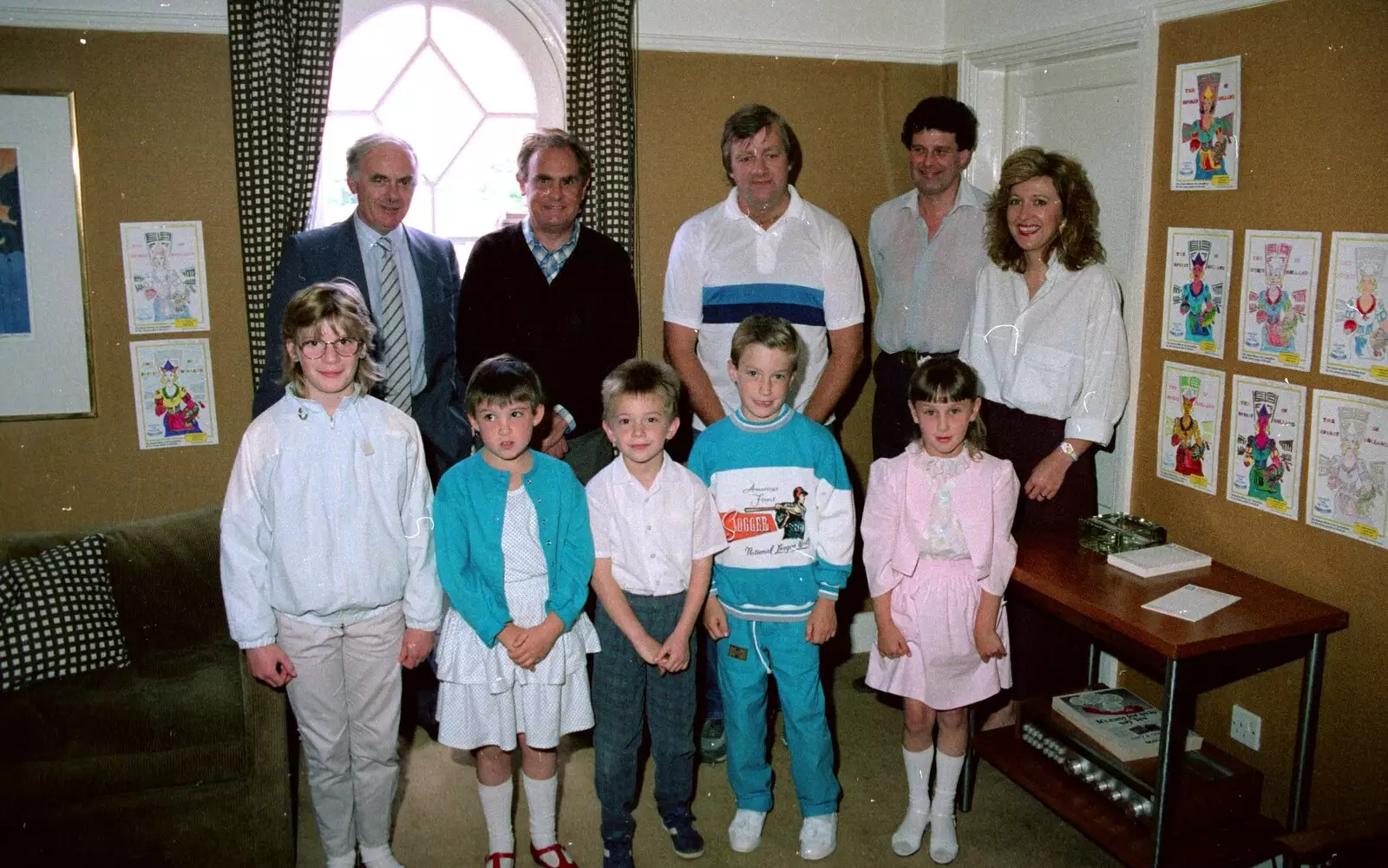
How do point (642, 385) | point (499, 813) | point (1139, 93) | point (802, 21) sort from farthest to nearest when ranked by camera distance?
point (802, 21) → point (1139, 93) → point (499, 813) → point (642, 385)

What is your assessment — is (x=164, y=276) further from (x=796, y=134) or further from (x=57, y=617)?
(x=796, y=134)

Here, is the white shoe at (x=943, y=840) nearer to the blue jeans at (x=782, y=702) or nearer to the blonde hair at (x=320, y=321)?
the blue jeans at (x=782, y=702)

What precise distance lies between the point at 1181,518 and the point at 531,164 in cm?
206

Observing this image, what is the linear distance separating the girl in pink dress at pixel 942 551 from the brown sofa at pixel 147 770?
1508mm

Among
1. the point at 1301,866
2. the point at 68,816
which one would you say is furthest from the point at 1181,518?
the point at 68,816

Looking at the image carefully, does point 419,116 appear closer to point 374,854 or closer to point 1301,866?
point 374,854

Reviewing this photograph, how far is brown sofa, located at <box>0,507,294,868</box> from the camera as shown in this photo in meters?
2.46

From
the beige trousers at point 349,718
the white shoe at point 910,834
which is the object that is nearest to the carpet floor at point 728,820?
the white shoe at point 910,834

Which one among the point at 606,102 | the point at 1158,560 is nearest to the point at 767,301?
the point at 606,102

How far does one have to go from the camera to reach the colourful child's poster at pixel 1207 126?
269cm

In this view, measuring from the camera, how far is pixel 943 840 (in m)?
2.71

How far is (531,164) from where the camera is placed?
3.00m

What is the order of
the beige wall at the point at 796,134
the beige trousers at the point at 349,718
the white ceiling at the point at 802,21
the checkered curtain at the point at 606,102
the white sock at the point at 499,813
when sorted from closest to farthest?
the beige trousers at the point at 349,718
the white sock at the point at 499,813
the white ceiling at the point at 802,21
the checkered curtain at the point at 606,102
the beige wall at the point at 796,134

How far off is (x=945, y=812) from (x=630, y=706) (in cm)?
87
